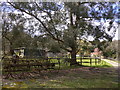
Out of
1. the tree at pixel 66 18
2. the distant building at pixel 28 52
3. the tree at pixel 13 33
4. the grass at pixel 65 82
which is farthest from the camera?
the distant building at pixel 28 52

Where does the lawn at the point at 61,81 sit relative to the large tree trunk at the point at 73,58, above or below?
below

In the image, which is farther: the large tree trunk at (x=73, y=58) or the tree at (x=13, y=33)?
the large tree trunk at (x=73, y=58)

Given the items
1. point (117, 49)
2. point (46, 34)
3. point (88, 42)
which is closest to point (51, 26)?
point (46, 34)

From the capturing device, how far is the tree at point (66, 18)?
7.12 metres

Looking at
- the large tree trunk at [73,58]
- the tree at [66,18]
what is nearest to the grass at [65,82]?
the tree at [66,18]

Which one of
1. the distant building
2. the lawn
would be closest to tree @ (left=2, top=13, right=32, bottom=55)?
the distant building

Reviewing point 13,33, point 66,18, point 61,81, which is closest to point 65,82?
point 61,81

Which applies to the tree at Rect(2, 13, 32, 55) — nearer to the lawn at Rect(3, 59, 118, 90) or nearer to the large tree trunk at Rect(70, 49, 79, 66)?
the lawn at Rect(3, 59, 118, 90)

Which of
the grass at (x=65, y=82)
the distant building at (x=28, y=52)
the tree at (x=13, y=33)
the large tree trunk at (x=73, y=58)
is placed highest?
the tree at (x=13, y=33)

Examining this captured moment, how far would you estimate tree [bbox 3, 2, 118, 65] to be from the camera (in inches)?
280

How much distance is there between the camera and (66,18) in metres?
7.74

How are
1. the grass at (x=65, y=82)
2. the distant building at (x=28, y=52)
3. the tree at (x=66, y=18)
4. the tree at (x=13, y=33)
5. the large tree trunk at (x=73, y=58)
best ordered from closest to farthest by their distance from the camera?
the grass at (x=65, y=82)
the tree at (x=13, y=33)
the tree at (x=66, y=18)
the distant building at (x=28, y=52)
the large tree trunk at (x=73, y=58)

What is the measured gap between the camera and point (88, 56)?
10383mm

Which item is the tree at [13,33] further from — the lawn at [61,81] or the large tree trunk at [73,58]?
the large tree trunk at [73,58]
